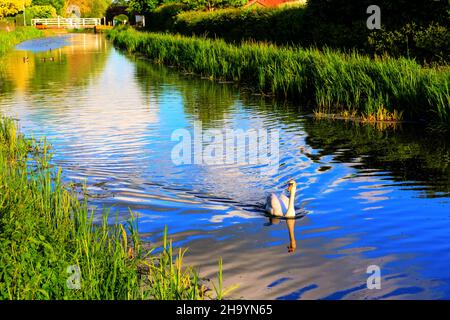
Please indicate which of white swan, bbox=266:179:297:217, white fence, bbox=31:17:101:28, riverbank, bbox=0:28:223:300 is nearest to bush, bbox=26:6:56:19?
white fence, bbox=31:17:101:28

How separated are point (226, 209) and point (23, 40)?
6172 cm

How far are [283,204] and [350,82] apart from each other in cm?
938

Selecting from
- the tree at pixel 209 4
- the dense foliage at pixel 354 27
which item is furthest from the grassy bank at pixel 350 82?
the tree at pixel 209 4

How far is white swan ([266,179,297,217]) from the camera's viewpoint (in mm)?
8938

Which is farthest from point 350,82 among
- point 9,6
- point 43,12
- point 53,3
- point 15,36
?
point 53,3

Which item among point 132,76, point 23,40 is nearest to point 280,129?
point 132,76

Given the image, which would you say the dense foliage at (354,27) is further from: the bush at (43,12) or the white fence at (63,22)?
the bush at (43,12)

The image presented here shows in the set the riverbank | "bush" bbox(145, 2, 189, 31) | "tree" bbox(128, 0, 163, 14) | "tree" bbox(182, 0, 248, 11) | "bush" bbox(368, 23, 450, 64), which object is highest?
"tree" bbox(128, 0, 163, 14)

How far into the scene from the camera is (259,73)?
76.8 ft

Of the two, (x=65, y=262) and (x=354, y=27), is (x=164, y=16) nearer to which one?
(x=354, y=27)

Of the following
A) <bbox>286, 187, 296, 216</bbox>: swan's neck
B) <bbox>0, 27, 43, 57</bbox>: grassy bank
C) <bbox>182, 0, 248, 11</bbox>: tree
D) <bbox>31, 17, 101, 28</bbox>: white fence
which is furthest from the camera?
<bbox>31, 17, 101, 28</bbox>: white fence

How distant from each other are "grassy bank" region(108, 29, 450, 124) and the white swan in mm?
6922

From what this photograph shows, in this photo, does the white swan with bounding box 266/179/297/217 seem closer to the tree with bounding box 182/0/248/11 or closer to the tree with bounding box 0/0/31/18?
the tree with bounding box 182/0/248/11

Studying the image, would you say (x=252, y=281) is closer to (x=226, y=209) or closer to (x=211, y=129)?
(x=226, y=209)
